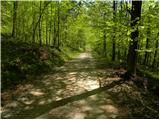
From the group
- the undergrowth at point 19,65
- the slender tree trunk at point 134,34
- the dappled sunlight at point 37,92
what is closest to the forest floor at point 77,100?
the dappled sunlight at point 37,92

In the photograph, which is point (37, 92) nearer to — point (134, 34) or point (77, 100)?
point (77, 100)

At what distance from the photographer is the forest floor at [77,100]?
356 inches

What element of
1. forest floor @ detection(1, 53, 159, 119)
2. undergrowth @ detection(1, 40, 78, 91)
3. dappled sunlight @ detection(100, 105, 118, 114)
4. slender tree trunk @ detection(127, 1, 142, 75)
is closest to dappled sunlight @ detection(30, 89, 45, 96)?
forest floor @ detection(1, 53, 159, 119)

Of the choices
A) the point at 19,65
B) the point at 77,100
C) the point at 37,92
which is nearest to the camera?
the point at 77,100

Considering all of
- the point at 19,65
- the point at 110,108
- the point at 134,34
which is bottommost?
the point at 110,108

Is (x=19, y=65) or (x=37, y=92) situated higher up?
(x=19, y=65)

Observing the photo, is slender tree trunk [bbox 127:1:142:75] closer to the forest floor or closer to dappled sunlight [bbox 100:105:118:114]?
the forest floor

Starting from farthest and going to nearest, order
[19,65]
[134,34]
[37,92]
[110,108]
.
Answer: [19,65]
[134,34]
[37,92]
[110,108]

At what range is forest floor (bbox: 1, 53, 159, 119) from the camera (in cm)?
905

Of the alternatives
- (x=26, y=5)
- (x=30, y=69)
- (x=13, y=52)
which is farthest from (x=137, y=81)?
(x=26, y=5)

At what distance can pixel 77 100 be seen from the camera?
34.9 ft

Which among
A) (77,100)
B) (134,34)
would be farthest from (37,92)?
(134,34)

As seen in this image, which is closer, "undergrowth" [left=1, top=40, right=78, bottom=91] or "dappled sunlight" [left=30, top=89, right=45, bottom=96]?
"dappled sunlight" [left=30, top=89, right=45, bottom=96]

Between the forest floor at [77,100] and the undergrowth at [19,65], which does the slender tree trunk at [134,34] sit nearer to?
the forest floor at [77,100]
